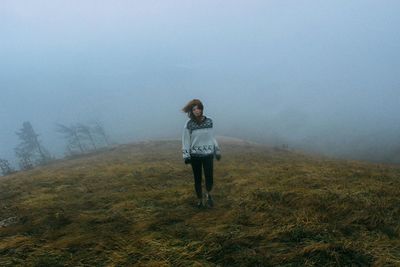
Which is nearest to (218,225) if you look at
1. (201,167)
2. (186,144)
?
(201,167)

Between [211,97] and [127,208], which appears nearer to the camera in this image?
[127,208]

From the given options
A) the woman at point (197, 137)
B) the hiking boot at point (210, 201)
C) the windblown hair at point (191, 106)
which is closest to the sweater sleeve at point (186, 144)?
the woman at point (197, 137)

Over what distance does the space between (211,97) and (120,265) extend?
192 m

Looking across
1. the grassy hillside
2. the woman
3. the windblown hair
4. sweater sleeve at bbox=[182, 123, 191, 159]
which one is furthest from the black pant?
the windblown hair

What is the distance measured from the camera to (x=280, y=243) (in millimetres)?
5281

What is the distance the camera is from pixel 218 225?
615 cm

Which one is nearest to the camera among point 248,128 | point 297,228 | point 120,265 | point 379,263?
point 379,263

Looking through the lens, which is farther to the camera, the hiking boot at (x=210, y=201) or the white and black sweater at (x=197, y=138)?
the hiking boot at (x=210, y=201)

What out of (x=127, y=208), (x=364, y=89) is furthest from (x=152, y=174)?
(x=364, y=89)

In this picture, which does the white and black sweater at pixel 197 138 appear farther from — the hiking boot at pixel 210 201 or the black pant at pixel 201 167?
the hiking boot at pixel 210 201

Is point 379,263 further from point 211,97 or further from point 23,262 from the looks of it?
point 211,97

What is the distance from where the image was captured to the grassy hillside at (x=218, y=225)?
4.95m

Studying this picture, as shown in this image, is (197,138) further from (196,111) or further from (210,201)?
(210,201)

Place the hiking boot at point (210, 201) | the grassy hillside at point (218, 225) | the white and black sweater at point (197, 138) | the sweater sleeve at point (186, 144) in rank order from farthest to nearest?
the hiking boot at point (210, 201), the white and black sweater at point (197, 138), the sweater sleeve at point (186, 144), the grassy hillside at point (218, 225)
